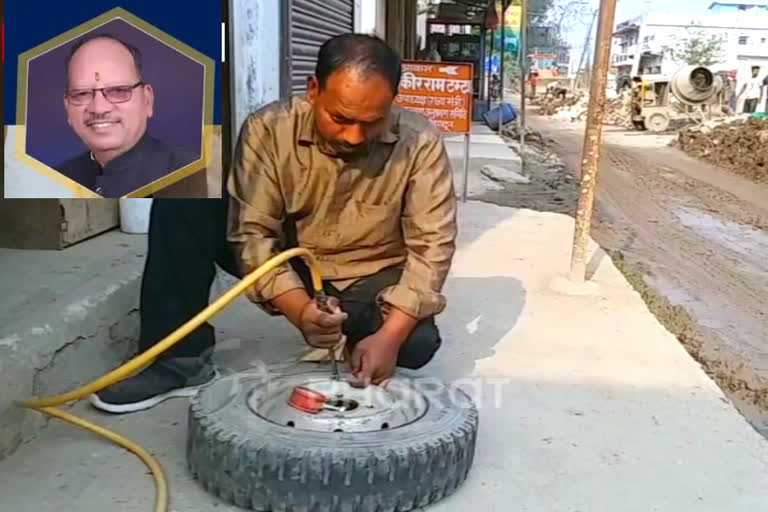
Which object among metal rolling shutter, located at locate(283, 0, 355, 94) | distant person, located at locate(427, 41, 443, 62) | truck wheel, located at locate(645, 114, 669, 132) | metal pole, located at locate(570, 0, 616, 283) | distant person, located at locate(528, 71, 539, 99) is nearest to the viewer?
metal pole, located at locate(570, 0, 616, 283)

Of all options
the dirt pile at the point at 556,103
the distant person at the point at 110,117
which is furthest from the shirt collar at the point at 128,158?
the dirt pile at the point at 556,103

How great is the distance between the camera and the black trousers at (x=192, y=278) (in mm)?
2578

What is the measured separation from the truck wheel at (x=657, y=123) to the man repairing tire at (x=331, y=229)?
20913 millimetres

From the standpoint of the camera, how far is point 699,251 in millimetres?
8219

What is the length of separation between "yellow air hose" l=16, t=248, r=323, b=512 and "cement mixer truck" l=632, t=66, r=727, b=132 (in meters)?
21.2

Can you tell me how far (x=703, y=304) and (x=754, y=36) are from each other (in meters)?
60.7

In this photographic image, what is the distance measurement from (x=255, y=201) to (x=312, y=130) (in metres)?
0.24

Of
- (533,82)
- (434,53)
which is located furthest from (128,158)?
(533,82)

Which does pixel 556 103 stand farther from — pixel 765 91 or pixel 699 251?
pixel 699 251

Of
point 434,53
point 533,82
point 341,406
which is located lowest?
point 341,406

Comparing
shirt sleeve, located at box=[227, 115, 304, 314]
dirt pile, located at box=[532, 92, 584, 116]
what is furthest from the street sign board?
dirt pile, located at box=[532, 92, 584, 116]

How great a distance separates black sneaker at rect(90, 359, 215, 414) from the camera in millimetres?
2551

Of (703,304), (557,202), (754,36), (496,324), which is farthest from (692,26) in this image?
(496,324)

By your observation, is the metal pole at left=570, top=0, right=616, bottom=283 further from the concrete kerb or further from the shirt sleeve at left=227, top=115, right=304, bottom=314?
the shirt sleeve at left=227, top=115, right=304, bottom=314
